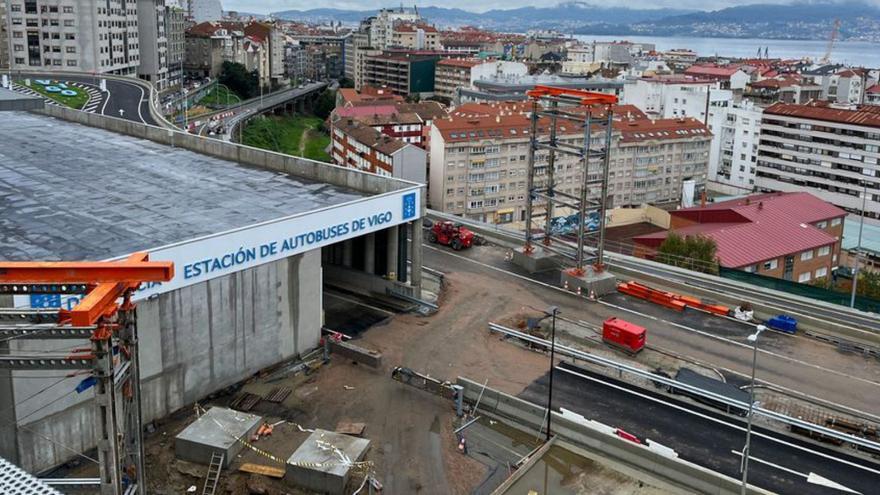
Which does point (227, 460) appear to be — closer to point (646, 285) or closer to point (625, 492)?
point (625, 492)

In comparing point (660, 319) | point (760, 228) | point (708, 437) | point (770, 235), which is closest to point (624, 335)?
point (660, 319)

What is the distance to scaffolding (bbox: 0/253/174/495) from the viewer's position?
31.9ft

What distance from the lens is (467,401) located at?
23.2 metres

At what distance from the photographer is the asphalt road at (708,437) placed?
19.9 meters

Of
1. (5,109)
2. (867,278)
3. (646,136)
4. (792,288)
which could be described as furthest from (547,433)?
(646,136)

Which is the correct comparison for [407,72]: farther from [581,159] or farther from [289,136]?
[581,159]

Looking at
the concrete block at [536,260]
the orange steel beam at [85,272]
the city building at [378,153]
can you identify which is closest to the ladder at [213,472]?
the orange steel beam at [85,272]

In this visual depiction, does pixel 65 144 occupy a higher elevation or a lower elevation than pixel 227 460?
higher

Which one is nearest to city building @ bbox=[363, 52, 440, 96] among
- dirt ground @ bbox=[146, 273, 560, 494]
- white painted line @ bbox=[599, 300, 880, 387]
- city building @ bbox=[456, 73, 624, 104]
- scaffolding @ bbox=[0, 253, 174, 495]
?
city building @ bbox=[456, 73, 624, 104]

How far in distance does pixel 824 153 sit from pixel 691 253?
4599 centimetres

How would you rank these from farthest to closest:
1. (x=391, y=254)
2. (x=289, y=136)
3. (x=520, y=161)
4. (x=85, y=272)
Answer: (x=289, y=136) → (x=520, y=161) → (x=391, y=254) → (x=85, y=272)

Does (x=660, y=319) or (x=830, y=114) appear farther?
(x=830, y=114)

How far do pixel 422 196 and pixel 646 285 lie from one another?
1053 cm

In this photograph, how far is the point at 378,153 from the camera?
6575 centimetres
